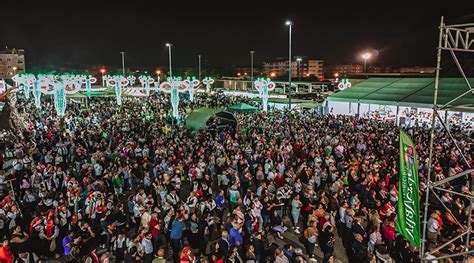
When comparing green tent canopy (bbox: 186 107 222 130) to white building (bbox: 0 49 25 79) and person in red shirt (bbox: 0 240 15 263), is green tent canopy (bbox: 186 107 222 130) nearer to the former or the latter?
person in red shirt (bbox: 0 240 15 263)

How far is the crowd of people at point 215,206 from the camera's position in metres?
6.61

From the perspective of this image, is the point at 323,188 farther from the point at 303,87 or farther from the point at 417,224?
the point at 303,87

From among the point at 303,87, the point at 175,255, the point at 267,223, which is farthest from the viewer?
the point at 303,87

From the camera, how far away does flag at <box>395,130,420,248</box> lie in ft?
14.5

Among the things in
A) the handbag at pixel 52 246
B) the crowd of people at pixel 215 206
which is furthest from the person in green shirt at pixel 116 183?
the handbag at pixel 52 246

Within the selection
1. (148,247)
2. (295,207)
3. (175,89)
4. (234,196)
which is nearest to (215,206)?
(234,196)

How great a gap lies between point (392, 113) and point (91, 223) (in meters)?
22.8

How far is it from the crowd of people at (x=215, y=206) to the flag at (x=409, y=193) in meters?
0.43

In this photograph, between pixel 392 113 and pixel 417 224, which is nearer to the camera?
pixel 417 224

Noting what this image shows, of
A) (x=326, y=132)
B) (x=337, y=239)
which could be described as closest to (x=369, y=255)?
(x=337, y=239)

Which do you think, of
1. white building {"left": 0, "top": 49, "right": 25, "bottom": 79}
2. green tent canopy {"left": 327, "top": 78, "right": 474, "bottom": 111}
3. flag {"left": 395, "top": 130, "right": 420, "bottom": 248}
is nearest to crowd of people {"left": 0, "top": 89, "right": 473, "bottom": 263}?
flag {"left": 395, "top": 130, "right": 420, "bottom": 248}

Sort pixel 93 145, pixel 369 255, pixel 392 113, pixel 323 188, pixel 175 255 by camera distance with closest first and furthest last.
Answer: pixel 369 255, pixel 175 255, pixel 323 188, pixel 93 145, pixel 392 113

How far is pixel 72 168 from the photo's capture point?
43.2 feet

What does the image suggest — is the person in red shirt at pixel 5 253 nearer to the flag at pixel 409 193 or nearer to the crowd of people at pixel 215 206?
the crowd of people at pixel 215 206
